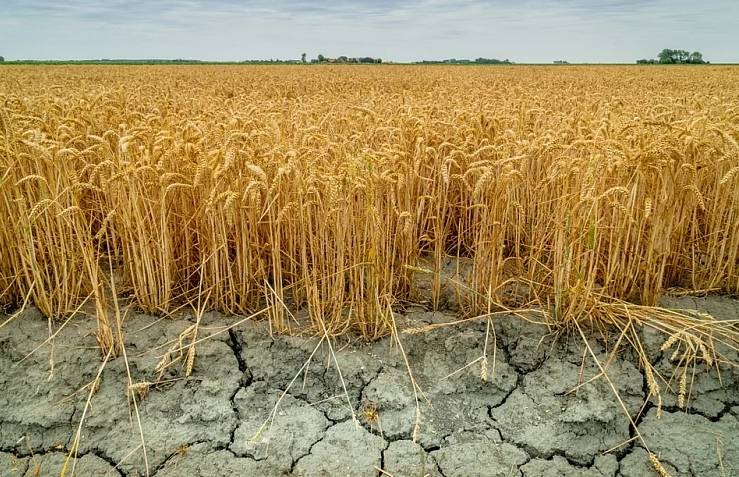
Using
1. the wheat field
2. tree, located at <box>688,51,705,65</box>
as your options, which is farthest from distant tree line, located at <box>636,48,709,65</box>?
the wheat field

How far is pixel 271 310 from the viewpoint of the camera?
275 centimetres

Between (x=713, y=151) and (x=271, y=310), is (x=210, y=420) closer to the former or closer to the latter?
(x=271, y=310)

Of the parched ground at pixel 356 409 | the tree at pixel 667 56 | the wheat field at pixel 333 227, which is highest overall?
the tree at pixel 667 56

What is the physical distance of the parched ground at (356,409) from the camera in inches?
80.0

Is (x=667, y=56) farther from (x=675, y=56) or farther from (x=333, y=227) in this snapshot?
(x=333, y=227)

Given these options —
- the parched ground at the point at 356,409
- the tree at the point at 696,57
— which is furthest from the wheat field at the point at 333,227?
the tree at the point at 696,57

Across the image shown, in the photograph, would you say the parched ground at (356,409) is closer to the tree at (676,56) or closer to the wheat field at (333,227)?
the wheat field at (333,227)

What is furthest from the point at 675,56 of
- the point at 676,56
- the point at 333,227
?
the point at 333,227

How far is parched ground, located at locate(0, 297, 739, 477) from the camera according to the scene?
6.67 feet

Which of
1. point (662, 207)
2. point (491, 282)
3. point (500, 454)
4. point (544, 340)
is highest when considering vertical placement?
point (662, 207)

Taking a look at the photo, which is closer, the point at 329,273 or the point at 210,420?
the point at 210,420

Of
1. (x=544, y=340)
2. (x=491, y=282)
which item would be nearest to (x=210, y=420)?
(x=491, y=282)

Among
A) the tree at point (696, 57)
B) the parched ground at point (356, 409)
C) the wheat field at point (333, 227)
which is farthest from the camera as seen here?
the tree at point (696, 57)

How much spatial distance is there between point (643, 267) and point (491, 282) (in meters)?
0.81
